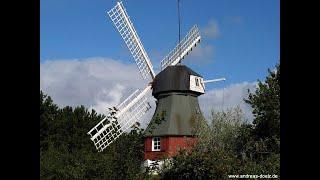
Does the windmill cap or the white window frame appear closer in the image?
the windmill cap

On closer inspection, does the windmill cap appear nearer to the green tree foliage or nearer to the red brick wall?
the red brick wall

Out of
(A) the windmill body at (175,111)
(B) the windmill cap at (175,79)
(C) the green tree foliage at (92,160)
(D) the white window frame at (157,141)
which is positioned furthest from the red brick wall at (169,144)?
(C) the green tree foliage at (92,160)

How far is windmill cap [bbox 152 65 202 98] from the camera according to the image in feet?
105

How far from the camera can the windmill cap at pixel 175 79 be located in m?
31.9

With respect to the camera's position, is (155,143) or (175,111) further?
(155,143)

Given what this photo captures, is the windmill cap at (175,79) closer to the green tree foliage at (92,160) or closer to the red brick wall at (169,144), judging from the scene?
the red brick wall at (169,144)

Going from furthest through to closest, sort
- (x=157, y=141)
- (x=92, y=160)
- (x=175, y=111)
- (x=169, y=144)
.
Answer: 1. (x=157, y=141)
2. (x=175, y=111)
3. (x=169, y=144)
4. (x=92, y=160)

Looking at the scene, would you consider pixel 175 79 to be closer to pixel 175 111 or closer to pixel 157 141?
pixel 175 111

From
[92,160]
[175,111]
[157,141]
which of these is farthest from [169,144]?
[92,160]

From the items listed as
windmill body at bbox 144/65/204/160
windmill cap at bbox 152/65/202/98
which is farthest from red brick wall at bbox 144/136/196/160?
windmill cap at bbox 152/65/202/98

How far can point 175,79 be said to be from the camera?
3200 cm

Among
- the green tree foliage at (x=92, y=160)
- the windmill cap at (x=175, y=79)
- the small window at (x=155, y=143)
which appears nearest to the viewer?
the green tree foliage at (x=92, y=160)
